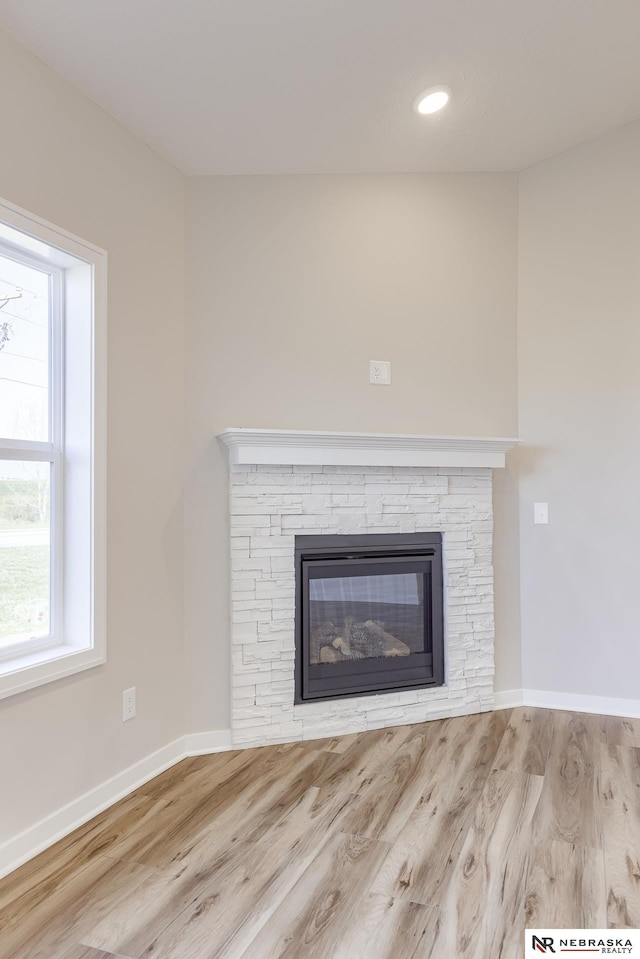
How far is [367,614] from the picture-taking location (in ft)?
10.2

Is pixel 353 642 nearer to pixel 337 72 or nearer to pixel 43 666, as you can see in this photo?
pixel 43 666

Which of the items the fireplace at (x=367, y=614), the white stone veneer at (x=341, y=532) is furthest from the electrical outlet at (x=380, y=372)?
the fireplace at (x=367, y=614)

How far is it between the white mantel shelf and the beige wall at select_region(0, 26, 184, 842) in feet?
1.08

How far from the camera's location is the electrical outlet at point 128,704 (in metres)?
2.39

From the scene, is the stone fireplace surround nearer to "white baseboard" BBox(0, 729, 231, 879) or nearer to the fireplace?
the fireplace

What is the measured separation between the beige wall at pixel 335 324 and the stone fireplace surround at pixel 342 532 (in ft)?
0.36

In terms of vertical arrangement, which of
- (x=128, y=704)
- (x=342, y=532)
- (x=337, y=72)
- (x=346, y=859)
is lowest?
(x=346, y=859)

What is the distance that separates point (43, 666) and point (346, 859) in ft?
3.78

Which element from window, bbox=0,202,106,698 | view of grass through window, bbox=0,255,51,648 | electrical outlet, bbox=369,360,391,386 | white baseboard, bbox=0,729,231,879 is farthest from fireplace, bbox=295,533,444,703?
view of grass through window, bbox=0,255,51,648

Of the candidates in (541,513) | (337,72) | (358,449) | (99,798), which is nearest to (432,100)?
(337,72)

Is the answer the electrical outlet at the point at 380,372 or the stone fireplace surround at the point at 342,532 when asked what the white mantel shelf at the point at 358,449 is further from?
the electrical outlet at the point at 380,372

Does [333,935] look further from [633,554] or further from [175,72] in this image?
[175,72]

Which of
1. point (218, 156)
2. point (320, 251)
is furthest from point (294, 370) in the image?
point (218, 156)

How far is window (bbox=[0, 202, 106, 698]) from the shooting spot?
2.08 metres
